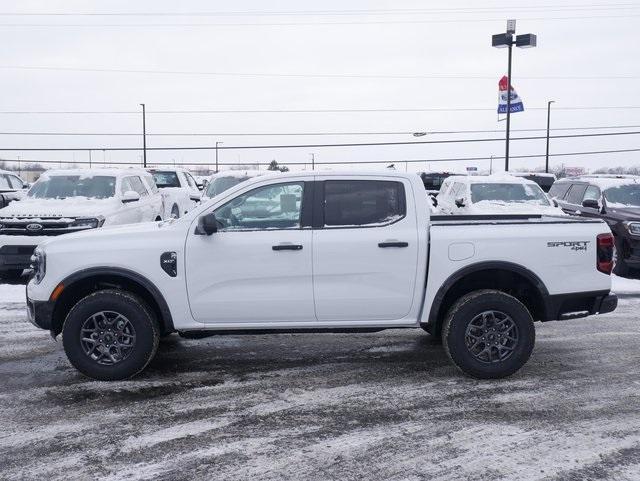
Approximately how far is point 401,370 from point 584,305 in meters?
1.80

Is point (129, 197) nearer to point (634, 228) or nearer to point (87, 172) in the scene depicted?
point (87, 172)

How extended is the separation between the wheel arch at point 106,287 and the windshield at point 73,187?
705 cm

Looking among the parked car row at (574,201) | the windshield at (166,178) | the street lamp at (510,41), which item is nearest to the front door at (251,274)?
the parked car row at (574,201)

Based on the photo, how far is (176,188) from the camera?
66.5 feet

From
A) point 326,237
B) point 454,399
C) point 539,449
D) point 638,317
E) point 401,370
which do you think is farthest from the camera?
point 638,317

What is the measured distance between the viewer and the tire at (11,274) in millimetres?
12594

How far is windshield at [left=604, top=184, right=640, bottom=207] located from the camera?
1407cm

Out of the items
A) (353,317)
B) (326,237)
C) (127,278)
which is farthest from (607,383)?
(127,278)

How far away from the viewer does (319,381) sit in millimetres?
6371

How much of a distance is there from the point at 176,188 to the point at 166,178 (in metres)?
0.96

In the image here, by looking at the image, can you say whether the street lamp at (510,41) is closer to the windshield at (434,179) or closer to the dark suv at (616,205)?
the windshield at (434,179)

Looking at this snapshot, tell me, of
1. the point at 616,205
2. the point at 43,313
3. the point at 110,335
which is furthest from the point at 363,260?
the point at 616,205

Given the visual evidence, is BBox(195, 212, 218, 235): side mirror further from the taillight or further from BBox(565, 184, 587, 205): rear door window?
BBox(565, 184, 587, 205): rear door window

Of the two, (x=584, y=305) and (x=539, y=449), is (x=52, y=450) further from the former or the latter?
(x=584, y=305)
